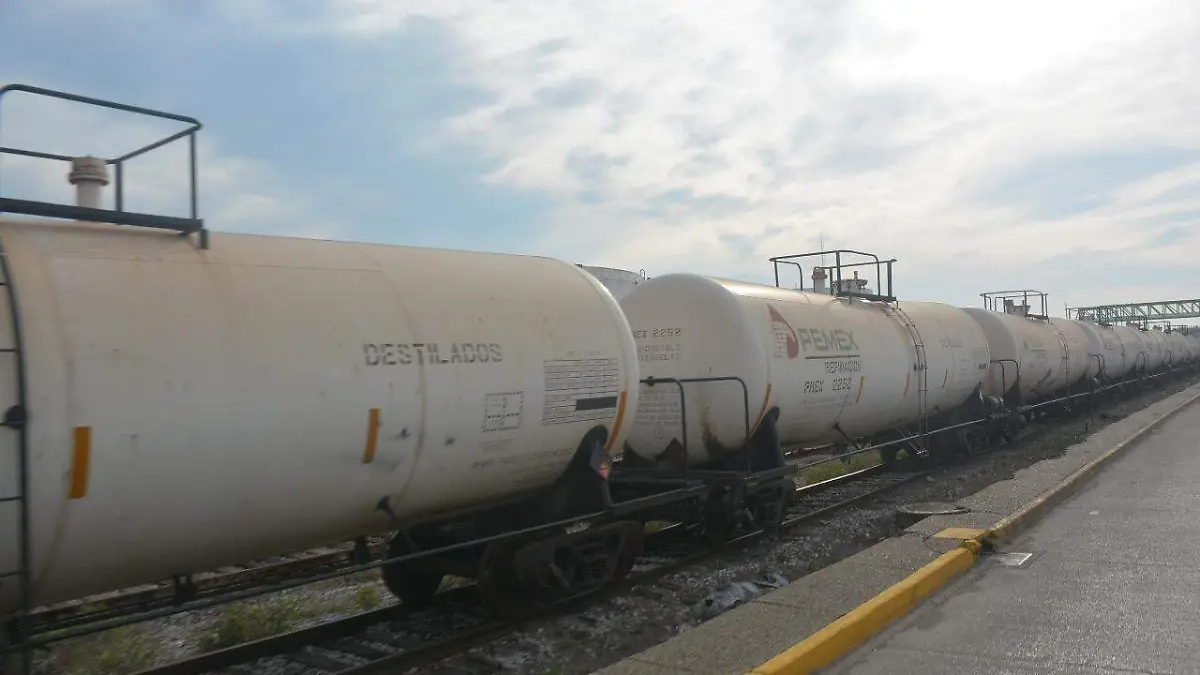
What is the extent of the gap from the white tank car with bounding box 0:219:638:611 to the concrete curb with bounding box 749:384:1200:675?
242cm

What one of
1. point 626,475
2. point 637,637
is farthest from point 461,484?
point 626,475

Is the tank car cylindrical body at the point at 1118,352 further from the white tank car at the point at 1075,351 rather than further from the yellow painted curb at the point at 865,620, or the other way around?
the yellow painted curb at the point at 865,620

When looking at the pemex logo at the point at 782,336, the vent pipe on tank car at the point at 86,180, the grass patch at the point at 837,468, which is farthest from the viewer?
the grass patch at the point at 837,468

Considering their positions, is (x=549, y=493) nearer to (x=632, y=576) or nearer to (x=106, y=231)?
(x=632, y=576)

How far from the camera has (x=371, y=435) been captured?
17.6 ft

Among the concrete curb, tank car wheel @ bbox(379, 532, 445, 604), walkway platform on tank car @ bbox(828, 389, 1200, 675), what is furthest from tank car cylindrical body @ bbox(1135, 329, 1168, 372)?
tank car wheel @ bbox(379, 532, 445, 604)

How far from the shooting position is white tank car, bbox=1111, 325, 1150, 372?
102 feet

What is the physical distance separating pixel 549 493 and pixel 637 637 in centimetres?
135

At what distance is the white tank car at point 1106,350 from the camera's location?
25652 mm

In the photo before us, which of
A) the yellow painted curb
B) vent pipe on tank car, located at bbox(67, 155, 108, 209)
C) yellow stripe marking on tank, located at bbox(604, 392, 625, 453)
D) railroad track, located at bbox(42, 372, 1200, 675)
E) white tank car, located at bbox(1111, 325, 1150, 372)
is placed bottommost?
railroad track, located at bbox(42, 372, 1200, 675)

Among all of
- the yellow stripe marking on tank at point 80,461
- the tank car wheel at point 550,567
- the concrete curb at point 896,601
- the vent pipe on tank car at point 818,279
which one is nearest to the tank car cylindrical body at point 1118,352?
the vent pipe on tank car at point 818,279

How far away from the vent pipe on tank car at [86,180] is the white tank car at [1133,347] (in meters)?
33.2

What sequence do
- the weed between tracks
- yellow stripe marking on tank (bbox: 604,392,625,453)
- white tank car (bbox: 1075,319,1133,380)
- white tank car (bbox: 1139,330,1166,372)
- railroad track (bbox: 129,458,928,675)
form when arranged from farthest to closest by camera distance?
1. white tank car (bbox: 1139,330,1166,372)
2. white tank car (bbox: 1075,319,1133,380)
3. yellow stripe marking on tank (bbox: 604,392,625,453)
4. the weed between tracks
5. railroad track (bbox: 129,458,928,675)

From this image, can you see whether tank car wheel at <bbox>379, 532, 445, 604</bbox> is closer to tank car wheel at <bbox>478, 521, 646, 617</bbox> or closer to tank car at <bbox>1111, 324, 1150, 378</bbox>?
tank car wheel at <bbox>478, 521, 646, 617</bbox>
